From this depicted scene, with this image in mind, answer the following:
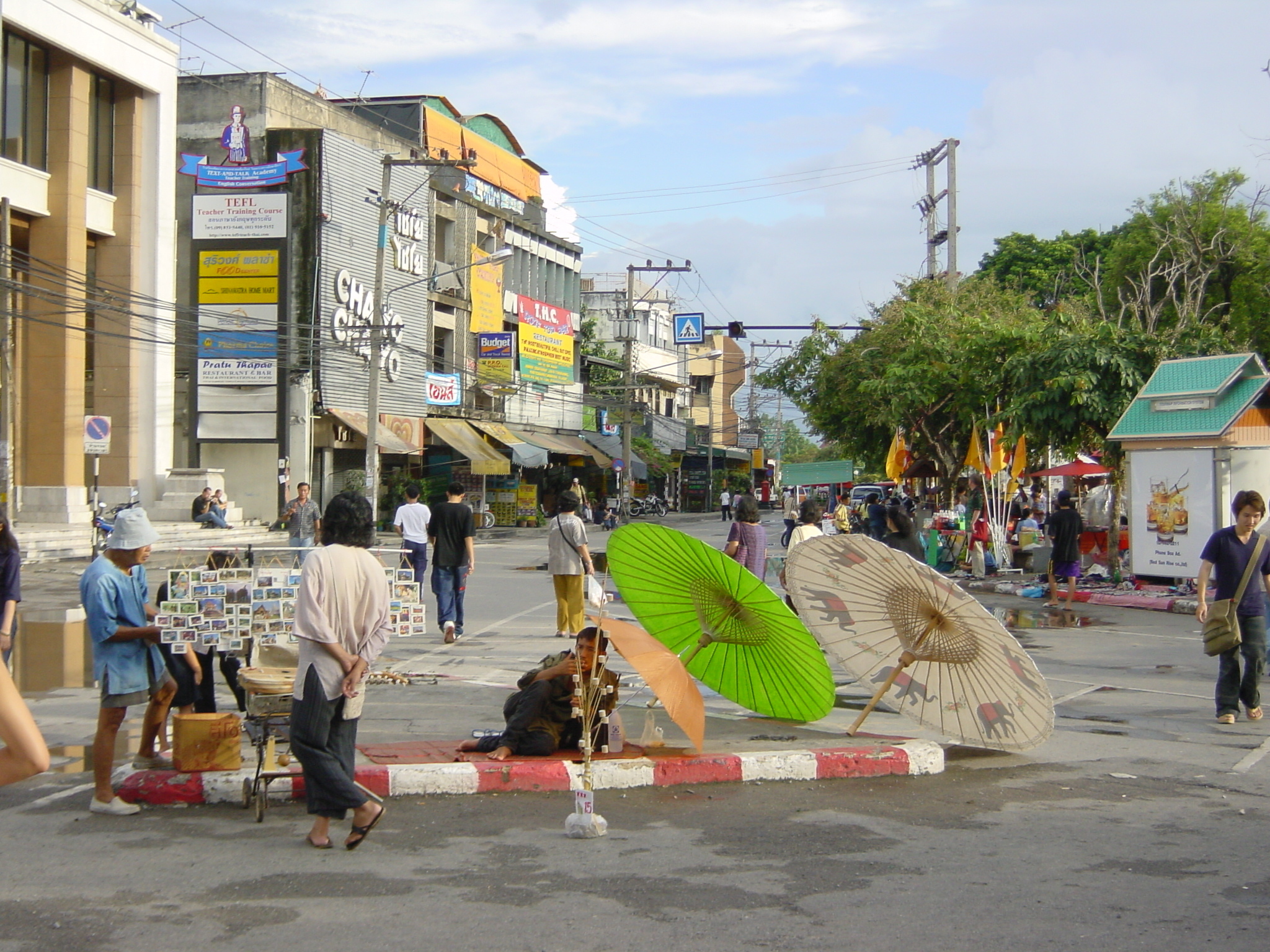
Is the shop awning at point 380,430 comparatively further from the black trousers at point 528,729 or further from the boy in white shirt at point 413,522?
the black trousers at point 528,729

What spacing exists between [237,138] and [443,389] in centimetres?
1037

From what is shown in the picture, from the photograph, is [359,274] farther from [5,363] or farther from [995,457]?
[995,457]

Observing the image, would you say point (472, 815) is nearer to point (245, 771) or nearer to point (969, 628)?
point (245, 771)

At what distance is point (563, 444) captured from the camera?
161ft

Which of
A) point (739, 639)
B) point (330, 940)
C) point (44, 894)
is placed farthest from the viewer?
point (739, 639)

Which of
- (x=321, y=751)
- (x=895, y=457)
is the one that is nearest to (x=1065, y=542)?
(x=321, y=751)

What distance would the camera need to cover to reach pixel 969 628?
6.72 m

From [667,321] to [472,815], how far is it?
69925 mm

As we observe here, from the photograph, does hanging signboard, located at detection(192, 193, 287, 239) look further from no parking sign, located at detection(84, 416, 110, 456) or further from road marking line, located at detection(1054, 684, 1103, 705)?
road marking line, located at detection(1054, 684, 1103, 705)

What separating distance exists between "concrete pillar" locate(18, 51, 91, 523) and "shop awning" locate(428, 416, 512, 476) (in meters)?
12.9

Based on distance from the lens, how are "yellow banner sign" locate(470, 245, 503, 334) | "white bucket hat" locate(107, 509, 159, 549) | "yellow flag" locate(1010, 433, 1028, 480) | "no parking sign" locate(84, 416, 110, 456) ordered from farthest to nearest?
"yellow banner sign" locate(470, 245, 503, 334) < "no parking sign" locate(84, 416, 110, 456) < "yellow flag" locate(1010, 433, 1028, 480) < "white bucket hat" locate(107, 509, 159, 549)

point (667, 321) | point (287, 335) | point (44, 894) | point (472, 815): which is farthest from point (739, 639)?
point (667, 321)

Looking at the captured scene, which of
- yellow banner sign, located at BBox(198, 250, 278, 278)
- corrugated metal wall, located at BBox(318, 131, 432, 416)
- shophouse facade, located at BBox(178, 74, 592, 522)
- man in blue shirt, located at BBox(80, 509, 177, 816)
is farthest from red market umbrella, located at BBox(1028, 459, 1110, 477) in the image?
man in blue shirt, located at BBox(80, 509, 177, 816)

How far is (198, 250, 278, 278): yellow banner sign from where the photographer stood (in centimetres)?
3447
